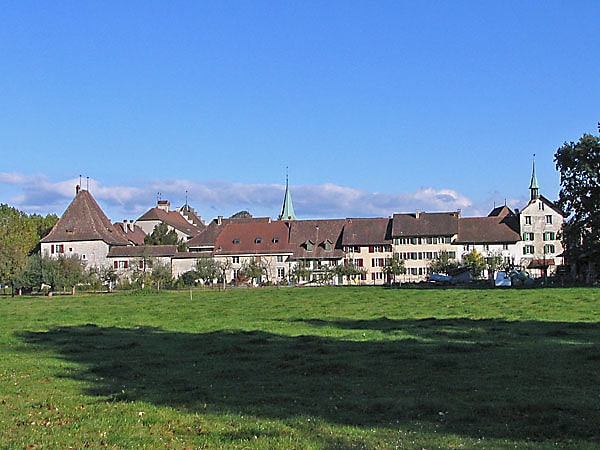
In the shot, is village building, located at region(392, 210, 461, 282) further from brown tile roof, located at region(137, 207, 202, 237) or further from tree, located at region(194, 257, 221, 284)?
brown tile roof, located at region(137, 207, 202, 237)

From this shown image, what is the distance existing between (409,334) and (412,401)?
1128 centimetres

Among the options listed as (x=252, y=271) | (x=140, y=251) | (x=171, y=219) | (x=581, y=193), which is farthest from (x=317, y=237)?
(x=581, y=193)

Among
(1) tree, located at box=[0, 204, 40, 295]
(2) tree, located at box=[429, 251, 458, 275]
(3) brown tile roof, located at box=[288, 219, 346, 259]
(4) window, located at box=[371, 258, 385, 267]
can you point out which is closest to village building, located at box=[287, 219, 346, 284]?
(3) brown tile roof, located at box=[288, 219, 346, 259]

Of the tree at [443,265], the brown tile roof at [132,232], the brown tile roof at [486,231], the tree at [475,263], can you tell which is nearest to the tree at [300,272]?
the tree at [443,265]

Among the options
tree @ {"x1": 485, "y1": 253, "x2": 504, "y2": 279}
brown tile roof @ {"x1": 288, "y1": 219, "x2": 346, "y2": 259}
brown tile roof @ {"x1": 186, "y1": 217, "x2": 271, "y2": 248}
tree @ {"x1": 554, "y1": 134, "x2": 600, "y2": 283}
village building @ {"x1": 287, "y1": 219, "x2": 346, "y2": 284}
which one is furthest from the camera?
brown tile roof @ {"x1": 186, "y1": 217, "x2": 271, "y2": 248}

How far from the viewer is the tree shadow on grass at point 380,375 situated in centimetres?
1170

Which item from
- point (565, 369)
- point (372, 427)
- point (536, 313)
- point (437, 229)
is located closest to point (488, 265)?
point (437, 229)

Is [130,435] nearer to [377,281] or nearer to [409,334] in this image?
[409,334]

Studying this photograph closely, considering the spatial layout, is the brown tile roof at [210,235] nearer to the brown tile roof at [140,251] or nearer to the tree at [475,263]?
the brown tile roof at [140,251]

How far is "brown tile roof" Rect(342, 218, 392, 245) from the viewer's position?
10656 centimetres

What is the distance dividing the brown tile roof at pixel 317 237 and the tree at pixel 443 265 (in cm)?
1332

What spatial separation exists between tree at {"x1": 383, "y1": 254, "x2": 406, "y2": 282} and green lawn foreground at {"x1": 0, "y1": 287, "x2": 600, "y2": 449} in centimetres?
7103

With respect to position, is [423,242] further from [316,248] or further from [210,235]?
[210,235]

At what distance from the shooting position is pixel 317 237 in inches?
4286
